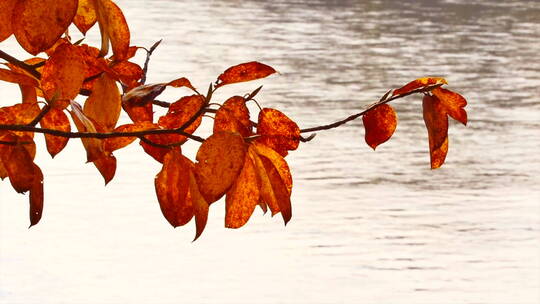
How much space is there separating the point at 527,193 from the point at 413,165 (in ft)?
3.56

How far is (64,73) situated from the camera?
1.06 metres

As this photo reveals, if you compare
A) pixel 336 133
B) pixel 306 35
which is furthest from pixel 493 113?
pixel 306 35

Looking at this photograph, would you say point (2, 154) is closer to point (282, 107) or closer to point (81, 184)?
point (81, 184)

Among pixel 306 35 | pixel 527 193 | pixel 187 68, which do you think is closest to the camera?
pixel 527 193

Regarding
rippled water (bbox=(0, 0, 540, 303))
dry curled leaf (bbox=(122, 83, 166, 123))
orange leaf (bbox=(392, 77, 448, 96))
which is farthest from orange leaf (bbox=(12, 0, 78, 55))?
rippled water (bbox=(0, 0, 540, 303))

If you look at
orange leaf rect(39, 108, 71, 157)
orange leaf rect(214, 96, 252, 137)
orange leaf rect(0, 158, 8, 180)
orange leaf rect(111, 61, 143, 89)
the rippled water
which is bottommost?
the rippled water

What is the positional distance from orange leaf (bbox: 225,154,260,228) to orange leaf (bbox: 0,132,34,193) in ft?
0.46

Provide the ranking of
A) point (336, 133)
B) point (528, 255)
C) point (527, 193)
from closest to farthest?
point (528, 255), point (527, 193), point (336, 133)

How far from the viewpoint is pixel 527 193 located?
29.3ft

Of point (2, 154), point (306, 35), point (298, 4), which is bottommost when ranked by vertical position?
point (298, 4)

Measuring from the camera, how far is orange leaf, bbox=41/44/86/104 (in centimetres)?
105

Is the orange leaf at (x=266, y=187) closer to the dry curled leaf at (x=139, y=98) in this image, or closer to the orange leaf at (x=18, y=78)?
the dry curled leaf at (x=139, y=98)

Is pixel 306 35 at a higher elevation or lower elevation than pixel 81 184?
lower

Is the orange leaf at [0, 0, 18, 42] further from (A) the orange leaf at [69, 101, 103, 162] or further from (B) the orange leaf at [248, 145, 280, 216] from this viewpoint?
(B) the orange leaf at [248, 145, 280, 216]
